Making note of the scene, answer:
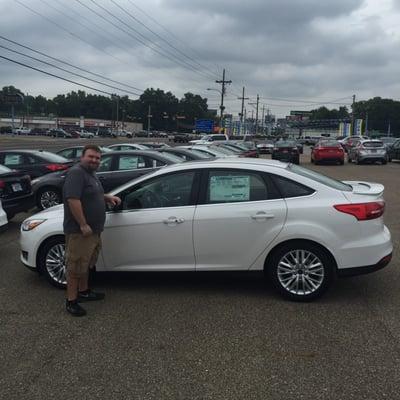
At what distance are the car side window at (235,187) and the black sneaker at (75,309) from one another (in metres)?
1.71

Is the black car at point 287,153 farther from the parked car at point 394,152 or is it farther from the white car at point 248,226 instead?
the white car at point 248,226

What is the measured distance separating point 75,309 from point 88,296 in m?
0.40

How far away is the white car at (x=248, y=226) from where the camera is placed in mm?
5168

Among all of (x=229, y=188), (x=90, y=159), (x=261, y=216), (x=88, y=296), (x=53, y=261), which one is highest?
(x=90, y=159)

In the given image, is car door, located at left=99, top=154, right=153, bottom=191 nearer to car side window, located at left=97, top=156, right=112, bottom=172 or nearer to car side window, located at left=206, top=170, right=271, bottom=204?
car side window, located at left=97, top=156, right=112, bottom=172

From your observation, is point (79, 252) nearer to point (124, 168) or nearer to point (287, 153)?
point (124, 168)

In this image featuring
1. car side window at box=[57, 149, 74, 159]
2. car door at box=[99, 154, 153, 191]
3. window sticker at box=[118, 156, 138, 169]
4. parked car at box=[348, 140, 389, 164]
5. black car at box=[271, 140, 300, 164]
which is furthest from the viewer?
black car at box=[271, 140, 300, 164]

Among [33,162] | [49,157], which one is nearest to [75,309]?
[33,162]

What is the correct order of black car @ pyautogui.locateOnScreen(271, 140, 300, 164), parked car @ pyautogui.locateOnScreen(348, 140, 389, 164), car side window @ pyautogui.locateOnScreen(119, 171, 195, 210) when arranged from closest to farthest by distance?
car side window @ pyautogui.locateOnScreen(119, 171, 195, 210) < parked car @ pyautogui.locateOnScreen(348, 140, 389, 164) < black car @ pyautogui.locateOnScreen(271, 140, 300, 164)

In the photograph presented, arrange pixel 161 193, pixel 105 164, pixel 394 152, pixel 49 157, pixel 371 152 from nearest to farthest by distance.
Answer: pixel 161 193, pixel 105 164, pixel 49 157, pixel 371 152, pixel 394 152

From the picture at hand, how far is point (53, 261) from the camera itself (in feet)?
19.0

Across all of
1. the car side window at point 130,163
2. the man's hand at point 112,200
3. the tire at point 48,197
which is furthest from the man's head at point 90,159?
the tire at point 48,197

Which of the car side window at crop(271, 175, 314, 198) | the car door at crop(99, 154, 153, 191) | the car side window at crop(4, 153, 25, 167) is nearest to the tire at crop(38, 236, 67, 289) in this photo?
the car side window at crop(271, 175, 314, 198)

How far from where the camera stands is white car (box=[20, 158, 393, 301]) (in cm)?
517
